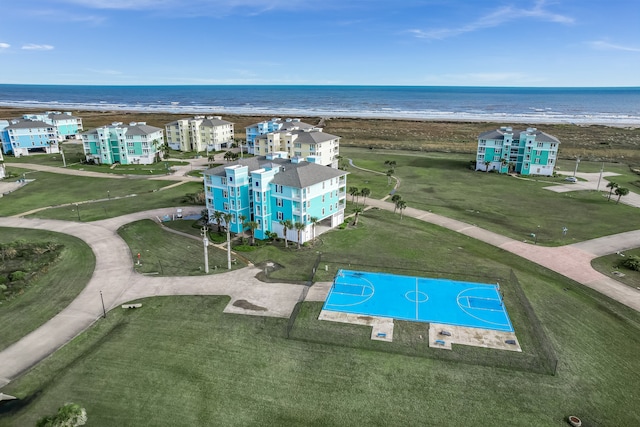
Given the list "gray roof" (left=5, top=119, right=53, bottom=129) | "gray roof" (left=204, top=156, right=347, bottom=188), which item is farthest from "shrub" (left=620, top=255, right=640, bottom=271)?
"gray roof" (left=5, top=119, right=53, bottom=129)

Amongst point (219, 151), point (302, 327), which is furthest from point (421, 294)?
point (219, 151)

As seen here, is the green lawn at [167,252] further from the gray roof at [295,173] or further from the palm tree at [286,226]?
the gray roof at [295,173]

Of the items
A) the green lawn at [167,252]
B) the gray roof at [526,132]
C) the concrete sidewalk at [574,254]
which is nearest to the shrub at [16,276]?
the green lawn at [167,252]

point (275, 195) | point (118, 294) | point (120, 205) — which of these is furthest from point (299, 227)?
point (120, 205)

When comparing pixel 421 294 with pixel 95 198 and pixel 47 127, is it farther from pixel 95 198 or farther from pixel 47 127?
pixel 47 127

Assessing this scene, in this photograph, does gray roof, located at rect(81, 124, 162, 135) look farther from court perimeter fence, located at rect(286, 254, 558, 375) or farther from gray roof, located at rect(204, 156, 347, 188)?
court perimeter fence, located at rect(286, 254, 558, 375)

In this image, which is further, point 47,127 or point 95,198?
point 47,127

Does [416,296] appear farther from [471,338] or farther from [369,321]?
[471,338]
